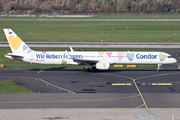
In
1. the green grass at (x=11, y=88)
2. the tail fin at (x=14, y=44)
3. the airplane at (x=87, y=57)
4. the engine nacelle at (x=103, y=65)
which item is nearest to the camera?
the green grass at (x=11, y=88)

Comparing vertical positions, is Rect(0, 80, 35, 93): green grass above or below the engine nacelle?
below

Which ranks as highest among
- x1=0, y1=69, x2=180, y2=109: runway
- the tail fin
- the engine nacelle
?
the tail fin

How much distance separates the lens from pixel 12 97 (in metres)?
35.4

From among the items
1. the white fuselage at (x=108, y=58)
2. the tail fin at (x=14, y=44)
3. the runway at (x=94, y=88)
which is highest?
the tail fin at (x=14, y=44)

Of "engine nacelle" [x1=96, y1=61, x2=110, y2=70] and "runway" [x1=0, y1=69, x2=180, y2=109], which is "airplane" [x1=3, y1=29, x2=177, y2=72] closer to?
"engine nacelle" [x1=96, y1=61, x2=110, y2=70]

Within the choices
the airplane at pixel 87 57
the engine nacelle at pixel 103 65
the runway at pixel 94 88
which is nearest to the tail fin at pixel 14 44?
the airplane at pixel 87 57

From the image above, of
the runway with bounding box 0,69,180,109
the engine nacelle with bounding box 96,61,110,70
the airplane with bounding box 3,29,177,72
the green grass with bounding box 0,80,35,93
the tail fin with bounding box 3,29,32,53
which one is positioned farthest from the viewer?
the tail fin with bounding box 3,29,32,53

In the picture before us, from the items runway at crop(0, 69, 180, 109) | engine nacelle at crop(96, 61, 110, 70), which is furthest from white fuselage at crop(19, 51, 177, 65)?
runway at crop(0, 69, 180, 109)

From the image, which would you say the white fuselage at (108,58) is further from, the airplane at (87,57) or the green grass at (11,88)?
the green grass at (11,88)

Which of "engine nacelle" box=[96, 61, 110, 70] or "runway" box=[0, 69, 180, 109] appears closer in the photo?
"runway" box=[0, 69, 180, 109]

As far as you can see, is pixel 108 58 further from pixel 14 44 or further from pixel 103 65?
pixel 14 44

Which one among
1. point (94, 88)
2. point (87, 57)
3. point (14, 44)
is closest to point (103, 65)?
point (87, 57)
